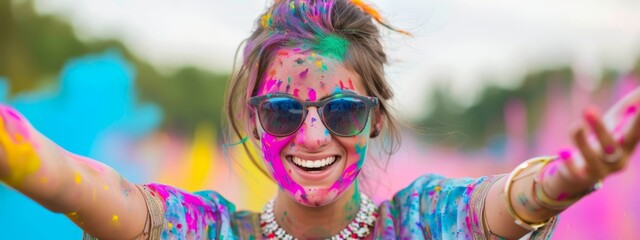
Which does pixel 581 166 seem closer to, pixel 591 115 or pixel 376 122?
pixel 591 115

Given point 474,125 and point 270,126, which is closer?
point 270,126

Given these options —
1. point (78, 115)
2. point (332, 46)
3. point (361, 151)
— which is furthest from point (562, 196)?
point (78, 115)

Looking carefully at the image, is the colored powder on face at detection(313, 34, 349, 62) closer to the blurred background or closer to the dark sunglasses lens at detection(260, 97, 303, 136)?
the dark sunglasses lens at detection(260, 97, 303, 136)

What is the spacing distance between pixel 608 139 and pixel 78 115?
146 inches

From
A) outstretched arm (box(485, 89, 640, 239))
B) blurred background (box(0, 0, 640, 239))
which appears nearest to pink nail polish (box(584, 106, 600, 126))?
outstretched arm (box(485, 89, 640, 239))

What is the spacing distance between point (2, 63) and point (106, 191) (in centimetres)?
318

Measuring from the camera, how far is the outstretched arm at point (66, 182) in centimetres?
160

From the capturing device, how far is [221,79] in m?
5.03

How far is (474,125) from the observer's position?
16.1 feet

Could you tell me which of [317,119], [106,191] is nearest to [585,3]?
[317,119]

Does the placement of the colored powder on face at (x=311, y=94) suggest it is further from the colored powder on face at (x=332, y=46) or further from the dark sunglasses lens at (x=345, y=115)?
the colored powder on face at (x=332, y=46)

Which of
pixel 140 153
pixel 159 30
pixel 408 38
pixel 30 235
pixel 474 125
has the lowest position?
pixel 30 235

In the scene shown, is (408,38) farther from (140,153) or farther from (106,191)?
(140,153)

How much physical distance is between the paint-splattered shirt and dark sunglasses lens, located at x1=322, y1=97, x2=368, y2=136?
322 mm
